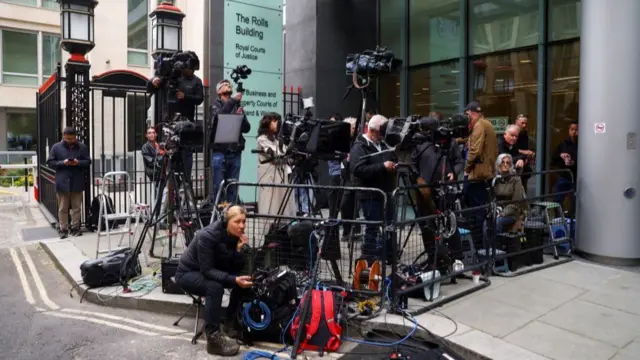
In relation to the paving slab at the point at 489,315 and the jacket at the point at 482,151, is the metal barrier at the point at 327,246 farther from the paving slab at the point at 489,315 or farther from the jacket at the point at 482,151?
the jacket at the point at 482,151

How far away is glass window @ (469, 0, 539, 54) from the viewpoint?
29.5 feet

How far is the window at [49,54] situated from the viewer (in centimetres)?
2436

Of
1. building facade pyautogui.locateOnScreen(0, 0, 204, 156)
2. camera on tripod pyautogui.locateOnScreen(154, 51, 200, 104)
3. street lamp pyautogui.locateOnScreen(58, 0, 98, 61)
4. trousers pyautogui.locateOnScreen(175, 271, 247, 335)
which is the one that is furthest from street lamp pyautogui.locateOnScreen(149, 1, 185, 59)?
building facade pyautogui.locateOnScreen(0, 0, 204, 156)

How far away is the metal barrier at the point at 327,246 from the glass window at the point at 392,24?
6.24 metres

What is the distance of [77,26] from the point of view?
8820 mm

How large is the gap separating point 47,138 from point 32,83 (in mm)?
15604

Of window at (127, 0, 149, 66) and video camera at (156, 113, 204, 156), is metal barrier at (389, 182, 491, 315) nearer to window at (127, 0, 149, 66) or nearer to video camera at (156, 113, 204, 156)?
video camera at (156, 113, 204, 156)

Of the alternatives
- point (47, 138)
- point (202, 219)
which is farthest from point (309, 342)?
point (47, 138)

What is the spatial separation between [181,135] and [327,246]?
230cm

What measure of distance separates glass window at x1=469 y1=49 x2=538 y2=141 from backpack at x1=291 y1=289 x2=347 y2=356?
579 cm

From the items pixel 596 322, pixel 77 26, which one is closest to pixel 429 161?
pixel 596 322

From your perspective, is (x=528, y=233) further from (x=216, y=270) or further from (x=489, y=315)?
(x=216, y=270)

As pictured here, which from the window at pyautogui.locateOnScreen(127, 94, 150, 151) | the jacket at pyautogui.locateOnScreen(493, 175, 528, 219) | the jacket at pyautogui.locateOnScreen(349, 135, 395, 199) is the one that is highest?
the window at pyautogui.locateOnScreen(127, 94, 150, 151)

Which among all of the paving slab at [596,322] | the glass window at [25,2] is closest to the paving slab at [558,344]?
the paving slab at [596,322]
